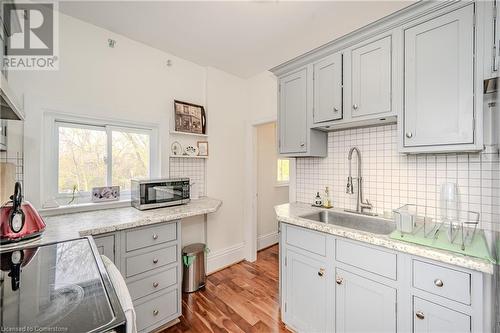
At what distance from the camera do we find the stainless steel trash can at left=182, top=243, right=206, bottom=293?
240cm

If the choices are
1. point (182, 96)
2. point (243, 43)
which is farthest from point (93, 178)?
point (243, 43)

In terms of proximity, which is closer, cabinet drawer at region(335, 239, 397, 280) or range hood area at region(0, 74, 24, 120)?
range hood area at region(0, 74, 24, 120)

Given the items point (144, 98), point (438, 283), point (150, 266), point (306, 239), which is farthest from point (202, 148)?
point (438, 283)

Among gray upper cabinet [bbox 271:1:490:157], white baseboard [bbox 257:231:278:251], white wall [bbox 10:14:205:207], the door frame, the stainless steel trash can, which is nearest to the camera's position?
gray upper cabinet [bbox 271:1:490:157]

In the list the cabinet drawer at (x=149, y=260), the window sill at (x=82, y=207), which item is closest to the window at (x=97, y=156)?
the window sill at (x=82, y=207)

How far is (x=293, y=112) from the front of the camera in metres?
2.18

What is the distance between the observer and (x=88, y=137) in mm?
2117

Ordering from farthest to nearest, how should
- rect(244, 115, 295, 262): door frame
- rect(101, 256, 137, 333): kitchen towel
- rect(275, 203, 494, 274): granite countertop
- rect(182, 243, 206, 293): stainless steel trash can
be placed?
rect(244, 115, 295, 262): door frame → rect(182, 243, 206, 293): stainless steel trash can → rect(275, 203, 494, 274): granite countertop → rect(101, 256, 137, 333): kitchen towel

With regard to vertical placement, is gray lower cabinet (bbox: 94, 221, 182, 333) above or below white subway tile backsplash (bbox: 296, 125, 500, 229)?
below

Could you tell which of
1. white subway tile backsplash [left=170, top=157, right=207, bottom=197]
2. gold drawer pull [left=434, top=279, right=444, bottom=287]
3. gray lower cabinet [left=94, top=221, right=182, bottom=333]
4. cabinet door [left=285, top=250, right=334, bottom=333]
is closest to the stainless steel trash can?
gray lower cabinet [left=94, top=221, right=182, bottom=333]

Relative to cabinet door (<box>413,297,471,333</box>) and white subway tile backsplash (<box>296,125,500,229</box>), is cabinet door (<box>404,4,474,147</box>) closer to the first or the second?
white subway tile backsplash (<box>296,125,500,229</box>)

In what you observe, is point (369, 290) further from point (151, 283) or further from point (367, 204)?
point (151, 283)

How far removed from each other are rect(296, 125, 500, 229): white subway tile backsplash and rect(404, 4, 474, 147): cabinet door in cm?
33

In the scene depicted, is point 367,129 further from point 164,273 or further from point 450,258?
point 164,273
